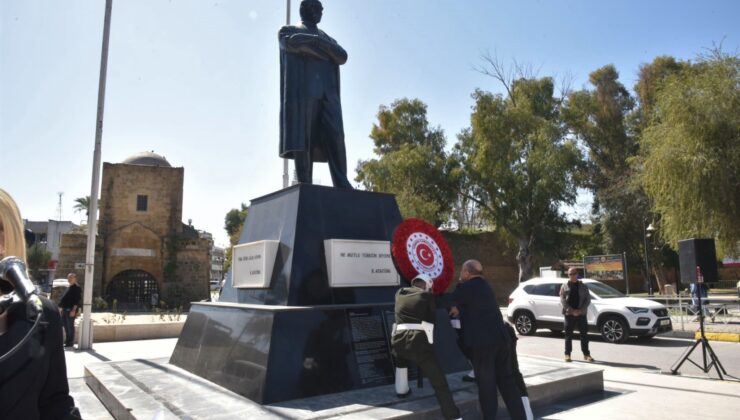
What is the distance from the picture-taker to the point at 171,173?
33.7 m

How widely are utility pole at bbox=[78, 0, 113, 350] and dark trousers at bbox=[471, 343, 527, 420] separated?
35.0 ft

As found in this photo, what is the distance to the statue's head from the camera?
24.1ft

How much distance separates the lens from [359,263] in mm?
6242

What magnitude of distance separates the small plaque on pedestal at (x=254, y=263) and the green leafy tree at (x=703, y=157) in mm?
14723

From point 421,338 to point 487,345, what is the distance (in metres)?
0.64

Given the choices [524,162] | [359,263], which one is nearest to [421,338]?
[359,263]

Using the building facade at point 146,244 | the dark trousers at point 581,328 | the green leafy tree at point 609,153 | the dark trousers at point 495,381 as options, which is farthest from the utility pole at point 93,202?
the green leafy tree at point 609,153

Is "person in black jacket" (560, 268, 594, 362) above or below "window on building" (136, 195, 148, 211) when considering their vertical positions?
below

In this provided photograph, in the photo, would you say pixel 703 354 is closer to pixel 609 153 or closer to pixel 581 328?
pixel 581 328

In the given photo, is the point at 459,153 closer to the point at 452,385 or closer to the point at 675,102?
the point at 675,102

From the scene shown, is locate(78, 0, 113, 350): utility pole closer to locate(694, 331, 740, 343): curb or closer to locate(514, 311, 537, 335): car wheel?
locate(514, 311, 537, 335): car wheel

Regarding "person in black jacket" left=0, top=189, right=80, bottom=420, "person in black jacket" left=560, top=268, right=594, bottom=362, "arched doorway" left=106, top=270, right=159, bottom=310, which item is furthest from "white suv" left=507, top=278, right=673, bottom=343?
"arched doorway" left=106, top=270, right=159, bottom=310

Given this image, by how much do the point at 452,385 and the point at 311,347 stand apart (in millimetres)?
1623

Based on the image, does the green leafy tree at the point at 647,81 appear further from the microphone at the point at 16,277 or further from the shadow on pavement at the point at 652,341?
the microphone at the point at 16,277
